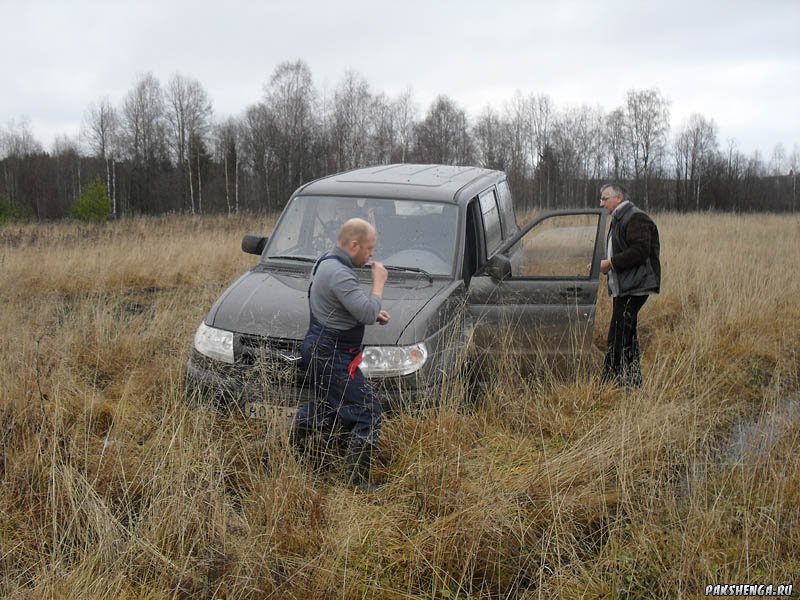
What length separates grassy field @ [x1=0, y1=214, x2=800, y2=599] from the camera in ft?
9.87

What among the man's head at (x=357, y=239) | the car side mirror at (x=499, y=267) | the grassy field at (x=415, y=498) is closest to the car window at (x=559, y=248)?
the car side mirror at (x=499, y=267)

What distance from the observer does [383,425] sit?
4391 mm

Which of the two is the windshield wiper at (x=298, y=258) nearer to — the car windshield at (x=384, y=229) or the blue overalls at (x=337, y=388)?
the car windshield at (x=384, y=229)

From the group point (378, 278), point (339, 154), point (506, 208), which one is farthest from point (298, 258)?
point (339, 154)

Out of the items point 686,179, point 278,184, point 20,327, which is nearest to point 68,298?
point 20,327

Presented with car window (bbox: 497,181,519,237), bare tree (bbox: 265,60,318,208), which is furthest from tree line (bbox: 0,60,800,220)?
car window (bbox: 497,181,519,237)

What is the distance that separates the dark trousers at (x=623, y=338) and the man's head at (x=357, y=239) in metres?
2.95

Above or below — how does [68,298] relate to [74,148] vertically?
below

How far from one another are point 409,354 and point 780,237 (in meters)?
18.1

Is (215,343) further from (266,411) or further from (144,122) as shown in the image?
(144,122)

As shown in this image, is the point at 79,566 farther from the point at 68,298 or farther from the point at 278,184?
the point at 278,184

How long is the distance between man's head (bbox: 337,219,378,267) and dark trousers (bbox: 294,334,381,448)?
20.6 inches

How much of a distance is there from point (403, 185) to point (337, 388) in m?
2.67

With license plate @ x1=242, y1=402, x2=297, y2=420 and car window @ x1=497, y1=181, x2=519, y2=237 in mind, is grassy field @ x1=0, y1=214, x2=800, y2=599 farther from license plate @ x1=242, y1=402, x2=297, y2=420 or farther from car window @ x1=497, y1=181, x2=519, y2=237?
car window @ x1=497, y1=181, x2=519, y2=237
